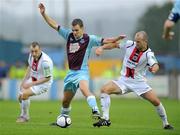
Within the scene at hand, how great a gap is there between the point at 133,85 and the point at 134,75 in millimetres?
265

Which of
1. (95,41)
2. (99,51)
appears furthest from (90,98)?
(95,41)

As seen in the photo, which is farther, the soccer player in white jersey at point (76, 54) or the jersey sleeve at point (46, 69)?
the jersey sleeve at point (46, 69)

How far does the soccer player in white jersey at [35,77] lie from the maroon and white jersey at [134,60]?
3.10 m

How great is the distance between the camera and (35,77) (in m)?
19.7

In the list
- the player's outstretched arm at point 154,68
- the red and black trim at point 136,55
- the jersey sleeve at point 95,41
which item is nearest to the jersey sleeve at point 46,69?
the jersey sleeve at point 95,41

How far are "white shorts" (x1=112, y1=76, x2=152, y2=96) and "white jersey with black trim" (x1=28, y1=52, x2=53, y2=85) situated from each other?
297 centimetres

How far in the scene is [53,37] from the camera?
6372cm

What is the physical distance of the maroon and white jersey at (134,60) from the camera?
16.6 meters

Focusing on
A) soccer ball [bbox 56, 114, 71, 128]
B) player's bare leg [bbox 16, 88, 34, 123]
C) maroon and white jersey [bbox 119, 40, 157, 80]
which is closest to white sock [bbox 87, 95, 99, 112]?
soccer ball [bbox 56, 114, 71, 128]

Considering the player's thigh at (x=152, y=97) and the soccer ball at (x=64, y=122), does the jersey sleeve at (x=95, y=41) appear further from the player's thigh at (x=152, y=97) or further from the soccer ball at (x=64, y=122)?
the soccer ball at (x=64, y=122)

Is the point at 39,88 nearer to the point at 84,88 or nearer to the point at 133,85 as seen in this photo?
the point at 84,88

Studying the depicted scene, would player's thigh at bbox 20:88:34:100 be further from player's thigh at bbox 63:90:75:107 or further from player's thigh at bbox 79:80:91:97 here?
player's thigh at bbox 79:80:91:97

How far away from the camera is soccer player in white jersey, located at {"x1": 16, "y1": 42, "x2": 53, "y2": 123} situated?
19.1 m

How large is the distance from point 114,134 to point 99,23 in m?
47.5
